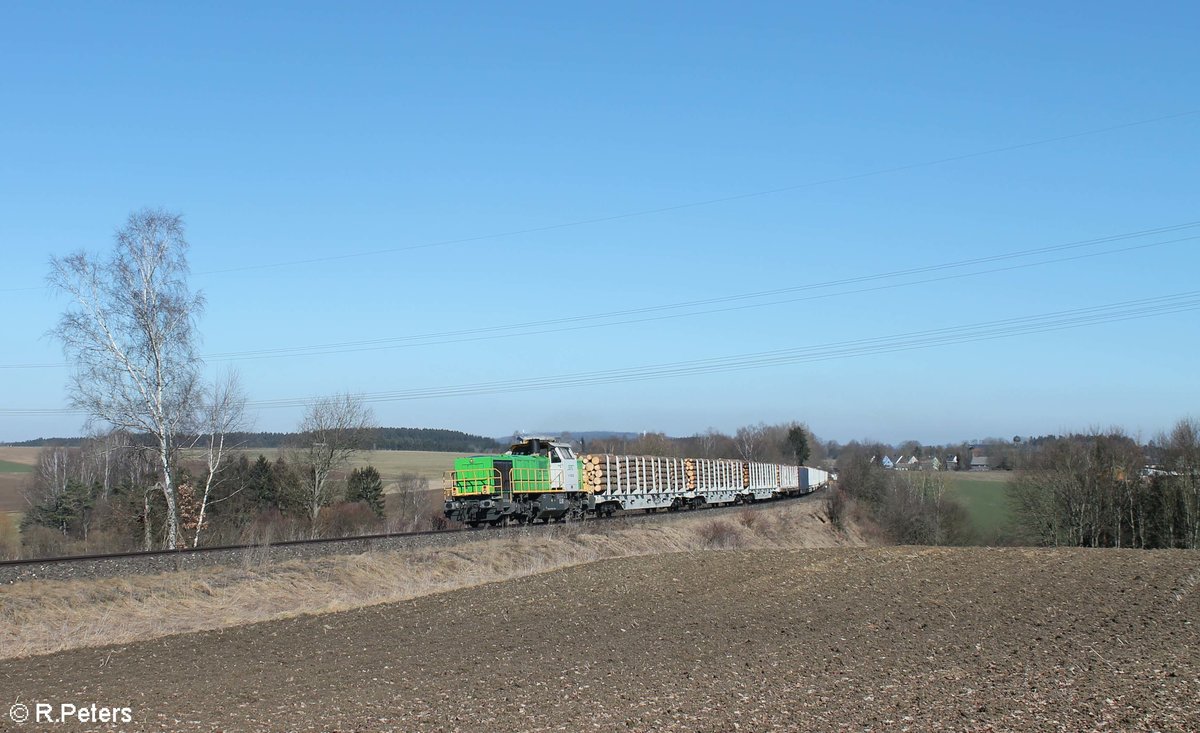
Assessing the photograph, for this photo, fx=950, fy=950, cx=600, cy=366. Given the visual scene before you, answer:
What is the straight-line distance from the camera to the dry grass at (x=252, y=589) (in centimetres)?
1678

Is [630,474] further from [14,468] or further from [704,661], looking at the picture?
[14,468]

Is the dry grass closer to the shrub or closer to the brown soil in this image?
the brown soil

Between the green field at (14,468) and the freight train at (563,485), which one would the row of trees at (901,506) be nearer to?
the freight train at (563,485)

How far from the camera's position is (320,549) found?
2589cm

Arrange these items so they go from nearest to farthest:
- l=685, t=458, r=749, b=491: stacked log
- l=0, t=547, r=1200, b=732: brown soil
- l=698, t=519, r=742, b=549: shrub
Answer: l=0, t=547, r=1200, b=732: brown soil, l=698, t=519, r=742, b=549: shrub, l=685, t=458, r=749, b=491: stacked log

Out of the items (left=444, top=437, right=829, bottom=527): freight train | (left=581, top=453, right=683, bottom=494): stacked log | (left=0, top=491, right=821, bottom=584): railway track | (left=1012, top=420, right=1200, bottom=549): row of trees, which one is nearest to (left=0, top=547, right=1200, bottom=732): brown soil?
(left=0, top=491, right=821, bottom=584): railway track

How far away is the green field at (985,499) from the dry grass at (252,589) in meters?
46.8

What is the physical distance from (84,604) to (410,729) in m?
12.9

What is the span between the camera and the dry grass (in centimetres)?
1678

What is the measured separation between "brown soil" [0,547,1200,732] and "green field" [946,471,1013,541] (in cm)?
5304

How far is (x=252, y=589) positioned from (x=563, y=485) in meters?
18.0

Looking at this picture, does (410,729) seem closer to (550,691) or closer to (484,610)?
(550,691)

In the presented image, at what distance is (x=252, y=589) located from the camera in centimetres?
2108

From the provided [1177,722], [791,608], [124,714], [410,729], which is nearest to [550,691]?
[410,729]
